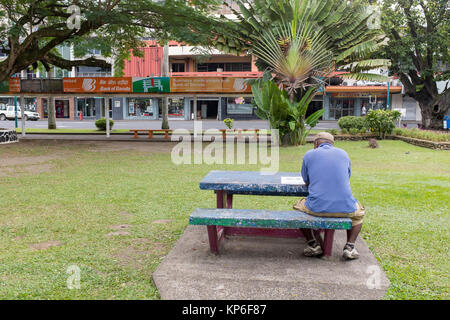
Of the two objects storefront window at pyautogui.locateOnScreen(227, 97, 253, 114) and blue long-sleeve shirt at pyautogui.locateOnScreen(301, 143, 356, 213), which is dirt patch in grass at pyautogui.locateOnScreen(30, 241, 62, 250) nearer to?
blue long-sleeve shirt at pyautogui.locateOnScreen(301, 143, 356, 213)

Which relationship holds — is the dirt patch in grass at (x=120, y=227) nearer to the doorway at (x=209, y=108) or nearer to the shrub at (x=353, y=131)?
the shrub at (x=353, y=131)

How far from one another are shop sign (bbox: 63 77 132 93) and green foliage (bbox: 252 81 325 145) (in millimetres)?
7231

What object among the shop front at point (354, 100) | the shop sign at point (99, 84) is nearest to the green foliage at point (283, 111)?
the shop sign at point (99, 84)

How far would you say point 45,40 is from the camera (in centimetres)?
2470

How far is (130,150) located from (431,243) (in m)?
13.0

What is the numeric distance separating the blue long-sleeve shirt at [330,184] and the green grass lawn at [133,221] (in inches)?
33.1

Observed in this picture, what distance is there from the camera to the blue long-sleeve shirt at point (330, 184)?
4.21m

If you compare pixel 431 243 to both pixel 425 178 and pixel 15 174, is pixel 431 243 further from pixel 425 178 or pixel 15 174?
pixel 15 174

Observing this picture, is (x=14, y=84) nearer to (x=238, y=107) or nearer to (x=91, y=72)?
(x=91, y=72)

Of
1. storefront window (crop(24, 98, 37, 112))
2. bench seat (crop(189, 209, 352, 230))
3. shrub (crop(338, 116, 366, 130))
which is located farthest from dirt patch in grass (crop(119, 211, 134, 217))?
storefront window (crop(24, 98, 37, 112))

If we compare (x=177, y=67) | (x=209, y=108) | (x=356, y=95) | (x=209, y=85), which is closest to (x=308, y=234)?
(x=209, y=85)

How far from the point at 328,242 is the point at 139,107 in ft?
153

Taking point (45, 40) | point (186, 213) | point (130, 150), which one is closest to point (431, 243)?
point (186, 213)

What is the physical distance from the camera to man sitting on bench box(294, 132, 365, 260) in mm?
4215
